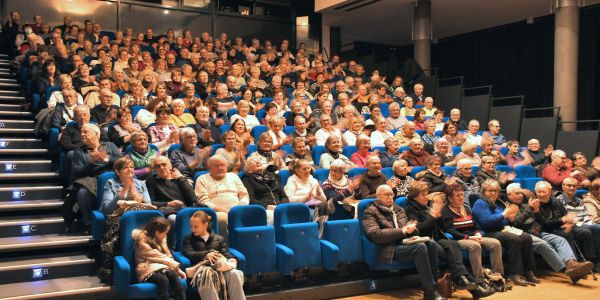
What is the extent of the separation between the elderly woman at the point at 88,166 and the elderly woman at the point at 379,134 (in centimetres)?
264

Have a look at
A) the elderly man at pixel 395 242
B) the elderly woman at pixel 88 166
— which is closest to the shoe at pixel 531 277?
the elderly man at pixel 395 242

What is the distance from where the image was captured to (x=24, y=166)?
4.48 meters

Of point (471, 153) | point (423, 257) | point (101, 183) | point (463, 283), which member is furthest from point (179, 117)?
point (463, 283)

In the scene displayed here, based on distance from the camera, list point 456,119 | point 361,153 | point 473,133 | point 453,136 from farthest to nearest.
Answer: point 456,119, point 473,133, point 453,136, point 361,153

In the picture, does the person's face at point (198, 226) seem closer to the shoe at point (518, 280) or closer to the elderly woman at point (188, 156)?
the elderly woman at point (188, 156)

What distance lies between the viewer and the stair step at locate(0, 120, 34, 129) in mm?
5184

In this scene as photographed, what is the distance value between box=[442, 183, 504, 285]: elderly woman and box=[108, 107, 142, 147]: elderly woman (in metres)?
2.43

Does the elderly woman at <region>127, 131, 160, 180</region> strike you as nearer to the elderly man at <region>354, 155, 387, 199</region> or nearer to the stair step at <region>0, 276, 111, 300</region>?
the stair step at <region>0, 276, 111, 300</region>

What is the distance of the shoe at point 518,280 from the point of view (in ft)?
13.6

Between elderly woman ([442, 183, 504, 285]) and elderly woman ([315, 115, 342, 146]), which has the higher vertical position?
elderly woman ([315, 115, 342, 146])

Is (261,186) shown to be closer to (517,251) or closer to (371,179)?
(371,179)

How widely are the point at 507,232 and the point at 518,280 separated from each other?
351 millimetres

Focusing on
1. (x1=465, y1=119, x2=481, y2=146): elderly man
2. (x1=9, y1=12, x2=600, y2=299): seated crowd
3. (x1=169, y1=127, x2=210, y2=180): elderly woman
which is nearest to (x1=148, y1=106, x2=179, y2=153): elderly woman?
(x1=9, y1=12, x2=600, y2=299): seated crowd

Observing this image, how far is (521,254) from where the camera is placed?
4.25 metres
